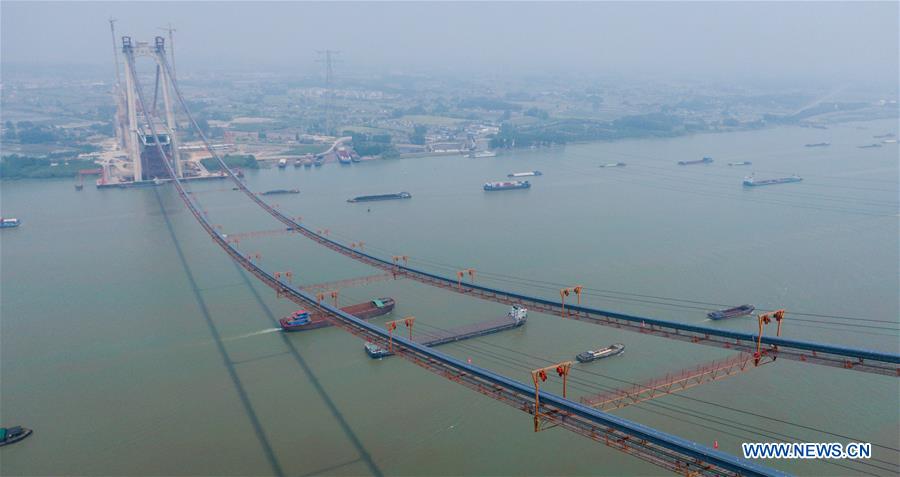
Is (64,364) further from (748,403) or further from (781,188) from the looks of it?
(781,188)

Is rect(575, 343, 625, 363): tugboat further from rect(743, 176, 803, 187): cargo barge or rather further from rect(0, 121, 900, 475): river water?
rect(743, 176, 803, 187): cargo barge

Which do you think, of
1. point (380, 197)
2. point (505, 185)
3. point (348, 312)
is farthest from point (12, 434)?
point (505, 185)

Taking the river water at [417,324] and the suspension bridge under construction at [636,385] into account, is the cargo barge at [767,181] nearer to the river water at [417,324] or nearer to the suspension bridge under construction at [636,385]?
the river water at [417,324]

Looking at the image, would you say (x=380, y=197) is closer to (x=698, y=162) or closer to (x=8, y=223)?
(x=8, y=223)

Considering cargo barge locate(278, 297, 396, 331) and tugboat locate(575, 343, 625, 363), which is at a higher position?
cargo barge locate(278, 297, 396, 331)

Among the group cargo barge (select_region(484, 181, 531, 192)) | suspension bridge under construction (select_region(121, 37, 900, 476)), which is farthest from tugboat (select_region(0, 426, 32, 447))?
cargo barge (select_region(484, 181, 531, 192))
